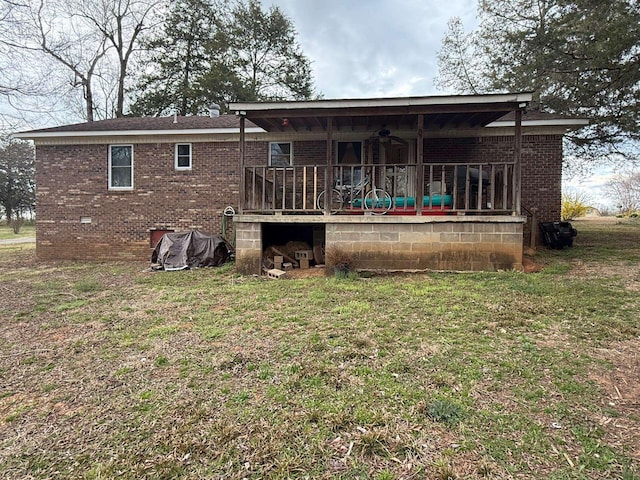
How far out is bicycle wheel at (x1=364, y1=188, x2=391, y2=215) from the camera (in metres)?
7.27

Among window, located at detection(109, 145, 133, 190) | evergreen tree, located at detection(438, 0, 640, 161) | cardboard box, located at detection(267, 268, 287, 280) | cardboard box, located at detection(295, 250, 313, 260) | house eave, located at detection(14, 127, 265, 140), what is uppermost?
evergreen tree, located at detection(438, 0, 640, 161)

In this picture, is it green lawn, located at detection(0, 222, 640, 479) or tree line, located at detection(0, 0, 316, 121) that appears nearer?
green lawn, located at detection(0, 222, 640, 479)

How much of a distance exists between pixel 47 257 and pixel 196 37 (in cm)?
1610

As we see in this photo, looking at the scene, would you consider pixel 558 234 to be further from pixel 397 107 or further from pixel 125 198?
pixel 125 198

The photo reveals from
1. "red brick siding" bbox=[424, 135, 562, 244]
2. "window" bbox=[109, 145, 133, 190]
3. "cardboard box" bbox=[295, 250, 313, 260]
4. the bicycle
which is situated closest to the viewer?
the bicycle

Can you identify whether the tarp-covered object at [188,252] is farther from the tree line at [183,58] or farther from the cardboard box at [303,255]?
the tree line at [183,58]

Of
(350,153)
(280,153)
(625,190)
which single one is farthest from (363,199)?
(625,190)

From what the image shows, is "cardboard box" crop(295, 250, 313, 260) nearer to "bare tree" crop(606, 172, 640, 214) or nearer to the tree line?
the tree line

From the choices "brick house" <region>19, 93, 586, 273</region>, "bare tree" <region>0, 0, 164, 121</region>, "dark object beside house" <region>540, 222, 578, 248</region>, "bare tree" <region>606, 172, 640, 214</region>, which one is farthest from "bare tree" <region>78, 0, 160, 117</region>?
"bare tree" <region>606, 172, 640, 214</region>

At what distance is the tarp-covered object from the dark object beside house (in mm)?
8045

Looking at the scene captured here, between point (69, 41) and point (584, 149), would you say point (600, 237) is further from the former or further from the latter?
point (69, 41)

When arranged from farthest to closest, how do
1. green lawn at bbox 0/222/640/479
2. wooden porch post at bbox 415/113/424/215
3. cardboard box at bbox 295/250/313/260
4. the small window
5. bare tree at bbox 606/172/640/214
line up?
bare tree at bbox 606/172/640/214
the small window
cardboard box at bbox 295/250/313/260
wooden porch post at bbox 415/113/424/215
green lawn at bbox 0/222/640/479

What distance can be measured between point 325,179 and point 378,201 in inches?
50.6

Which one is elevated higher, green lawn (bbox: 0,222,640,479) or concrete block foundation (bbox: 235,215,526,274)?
concrete block foundation (bbox: 235,215,526,274)
